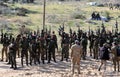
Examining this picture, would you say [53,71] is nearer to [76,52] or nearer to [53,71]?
[53,71]

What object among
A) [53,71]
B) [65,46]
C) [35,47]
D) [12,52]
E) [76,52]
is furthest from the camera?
[65,46]

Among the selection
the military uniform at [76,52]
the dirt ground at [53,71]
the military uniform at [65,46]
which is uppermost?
the military uniform at [76,52]

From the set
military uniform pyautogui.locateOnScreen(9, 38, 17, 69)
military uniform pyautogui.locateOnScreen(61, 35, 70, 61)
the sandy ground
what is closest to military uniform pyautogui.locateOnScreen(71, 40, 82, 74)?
the sandy ground

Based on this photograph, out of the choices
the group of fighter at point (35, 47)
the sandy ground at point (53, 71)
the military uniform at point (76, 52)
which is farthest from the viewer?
the group of fighter at point (35, 47)

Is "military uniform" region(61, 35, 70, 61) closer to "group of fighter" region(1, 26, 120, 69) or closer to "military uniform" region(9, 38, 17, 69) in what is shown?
"group of fighter" region(1, 26, 120, 69)

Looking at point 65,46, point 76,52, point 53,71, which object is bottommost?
point 53,71

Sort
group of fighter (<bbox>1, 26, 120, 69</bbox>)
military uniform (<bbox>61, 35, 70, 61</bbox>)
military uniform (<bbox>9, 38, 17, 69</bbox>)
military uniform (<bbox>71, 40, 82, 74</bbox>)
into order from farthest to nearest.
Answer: military uniform (<bbox>61, 35, 70, 61</bbox>)
group of fighter (<bbox>1, 26, 120, 69</bbox>)
military uniform (<bbox>9, 38, 17, 69</bbox>)
military uniform (<bbox>71, 40, 82, 74</bbox>)

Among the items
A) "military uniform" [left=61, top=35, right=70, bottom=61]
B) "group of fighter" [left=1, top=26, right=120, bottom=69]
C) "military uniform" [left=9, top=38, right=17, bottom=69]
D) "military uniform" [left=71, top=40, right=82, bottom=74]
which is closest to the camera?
"military uniform" [left=71, top=40, right=82, bottom=74]

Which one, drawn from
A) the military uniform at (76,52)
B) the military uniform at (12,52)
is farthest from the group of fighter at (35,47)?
the military uniform at (76,52)

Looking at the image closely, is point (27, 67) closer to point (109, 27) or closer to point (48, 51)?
point (48, 51)

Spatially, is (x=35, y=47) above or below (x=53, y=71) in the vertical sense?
above

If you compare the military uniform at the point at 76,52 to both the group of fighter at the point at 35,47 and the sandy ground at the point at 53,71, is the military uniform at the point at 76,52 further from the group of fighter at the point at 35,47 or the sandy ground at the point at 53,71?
the group of fighter at the point at 35,47

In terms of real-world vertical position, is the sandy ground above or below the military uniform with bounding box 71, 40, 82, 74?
below

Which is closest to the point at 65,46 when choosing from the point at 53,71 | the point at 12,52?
the point at 53,71
